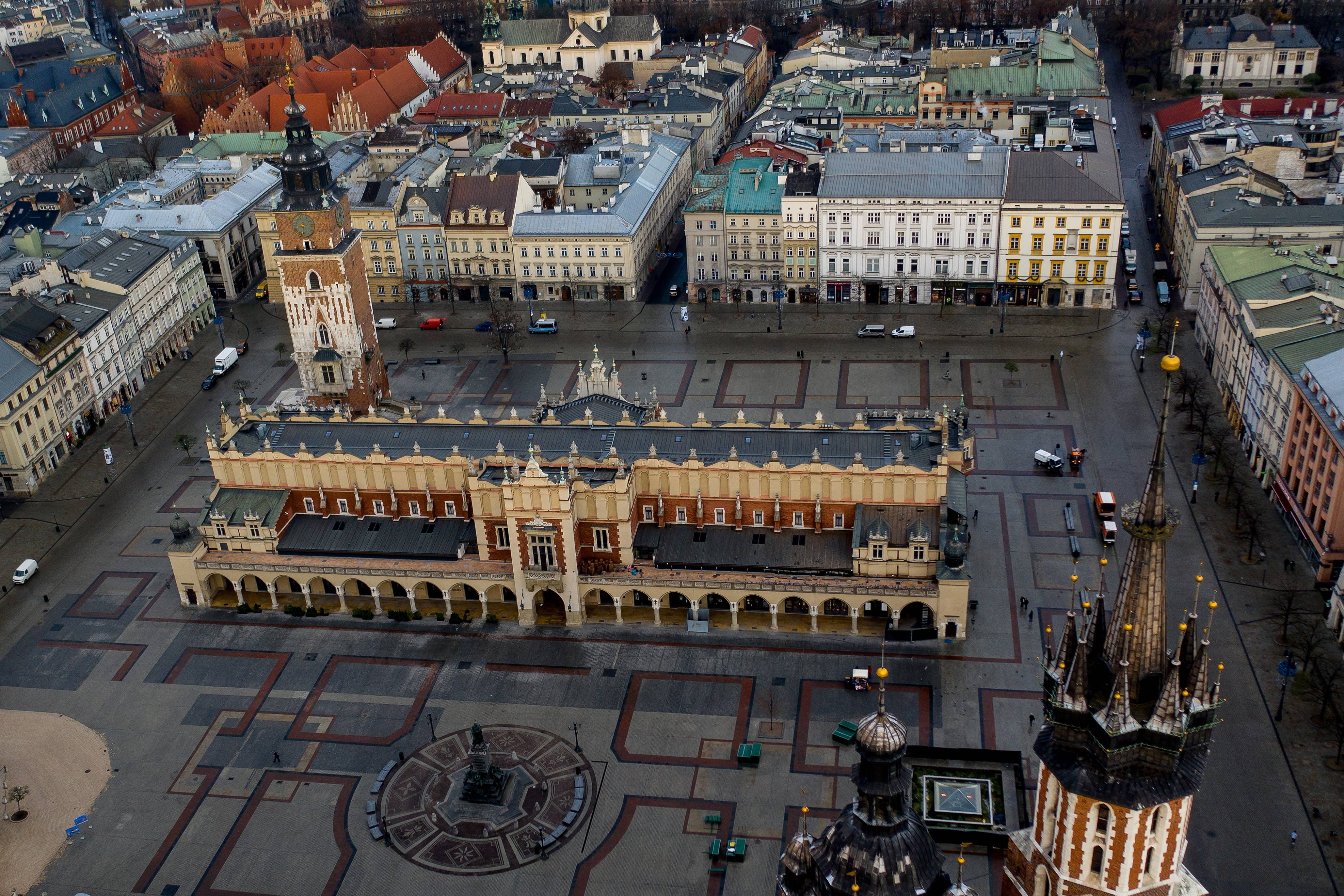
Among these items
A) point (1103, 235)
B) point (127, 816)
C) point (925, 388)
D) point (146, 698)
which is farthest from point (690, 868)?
point (1103, 235)

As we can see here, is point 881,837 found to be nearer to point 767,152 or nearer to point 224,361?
point 224,361

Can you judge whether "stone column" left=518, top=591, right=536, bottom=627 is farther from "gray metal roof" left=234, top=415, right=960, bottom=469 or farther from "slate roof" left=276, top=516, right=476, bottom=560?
"gray metal roof" left=234, top=415, right=960, bottom=469

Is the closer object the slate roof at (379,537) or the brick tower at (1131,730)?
the brick tower at (1131,730)

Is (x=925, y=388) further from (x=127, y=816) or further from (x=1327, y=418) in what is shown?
(x=127, y=816)

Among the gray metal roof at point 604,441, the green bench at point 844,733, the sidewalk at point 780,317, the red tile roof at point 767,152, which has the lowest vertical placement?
the sidewalk at point 780,317

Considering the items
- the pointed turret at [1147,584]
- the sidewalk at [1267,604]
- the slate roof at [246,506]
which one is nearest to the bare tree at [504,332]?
the slate roof at [246,506]

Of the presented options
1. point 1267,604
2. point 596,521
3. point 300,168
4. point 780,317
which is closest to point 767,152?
point 780,317

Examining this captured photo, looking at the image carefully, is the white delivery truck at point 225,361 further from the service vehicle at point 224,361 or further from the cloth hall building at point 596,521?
the cloth hall building at point 596,521
